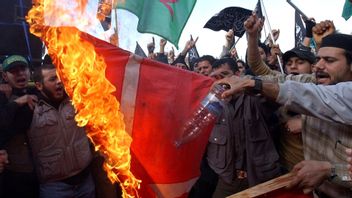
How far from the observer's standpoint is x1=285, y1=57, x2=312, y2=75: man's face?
481 cm

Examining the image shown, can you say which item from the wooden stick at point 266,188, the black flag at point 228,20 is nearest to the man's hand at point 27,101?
the wooden stick at point 266,188

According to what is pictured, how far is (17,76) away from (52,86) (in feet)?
2.53

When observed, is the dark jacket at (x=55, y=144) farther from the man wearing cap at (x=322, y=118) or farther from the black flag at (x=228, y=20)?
the black flag at (x=228, y=20)

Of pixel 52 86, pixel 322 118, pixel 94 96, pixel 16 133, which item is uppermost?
pixel 322 118

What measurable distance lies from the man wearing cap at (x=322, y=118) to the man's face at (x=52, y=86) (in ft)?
7.02

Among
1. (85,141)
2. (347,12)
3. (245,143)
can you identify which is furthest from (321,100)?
(347,12)

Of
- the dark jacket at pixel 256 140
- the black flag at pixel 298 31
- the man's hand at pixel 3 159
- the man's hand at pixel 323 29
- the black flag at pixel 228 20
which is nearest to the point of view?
the man's hand at pixel 3 159

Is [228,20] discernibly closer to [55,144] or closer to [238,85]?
[55,144]

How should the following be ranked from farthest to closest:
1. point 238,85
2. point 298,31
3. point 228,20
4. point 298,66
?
point 298,31 → point 228,20 → point 298,66 → point 238,85

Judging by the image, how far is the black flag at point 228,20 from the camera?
839 cm

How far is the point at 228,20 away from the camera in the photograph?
28.2 ft

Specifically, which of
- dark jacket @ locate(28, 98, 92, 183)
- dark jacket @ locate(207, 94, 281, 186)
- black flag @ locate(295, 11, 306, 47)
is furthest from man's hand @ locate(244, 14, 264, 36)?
black flag @ locate(295, 11, 306, 47)

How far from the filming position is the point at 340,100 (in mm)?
2521

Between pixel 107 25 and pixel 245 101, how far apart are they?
103 inches
